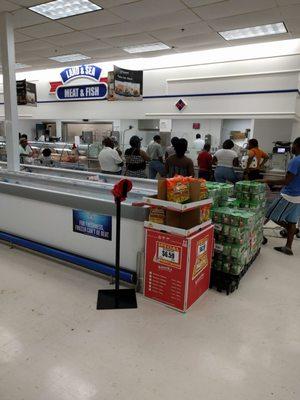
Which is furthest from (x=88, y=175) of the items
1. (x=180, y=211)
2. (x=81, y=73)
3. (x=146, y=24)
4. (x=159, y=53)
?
(x=81, y=73)

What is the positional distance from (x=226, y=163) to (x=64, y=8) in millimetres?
3881

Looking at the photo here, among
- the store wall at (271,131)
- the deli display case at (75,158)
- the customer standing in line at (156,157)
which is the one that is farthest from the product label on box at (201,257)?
the store wall at (271,131)

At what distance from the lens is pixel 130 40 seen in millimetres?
6383

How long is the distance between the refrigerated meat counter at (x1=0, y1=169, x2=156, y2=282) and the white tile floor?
1.07 feet

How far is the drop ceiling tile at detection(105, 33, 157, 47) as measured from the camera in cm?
609

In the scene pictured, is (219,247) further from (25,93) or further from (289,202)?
(25,93)

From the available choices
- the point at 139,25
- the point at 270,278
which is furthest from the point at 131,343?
the point at 139,25

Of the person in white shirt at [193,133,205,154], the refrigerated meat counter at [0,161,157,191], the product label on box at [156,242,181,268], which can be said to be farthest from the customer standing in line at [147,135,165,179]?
the product label on box at [156,242,181,268]

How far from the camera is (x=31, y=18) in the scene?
5.17 m

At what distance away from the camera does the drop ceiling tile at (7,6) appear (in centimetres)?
445

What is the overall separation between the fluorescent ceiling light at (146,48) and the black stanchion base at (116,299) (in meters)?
5.56

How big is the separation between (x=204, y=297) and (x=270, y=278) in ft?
3.23

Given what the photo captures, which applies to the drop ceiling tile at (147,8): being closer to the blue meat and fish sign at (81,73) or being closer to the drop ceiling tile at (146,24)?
the drop ceiling tile at (146,24)

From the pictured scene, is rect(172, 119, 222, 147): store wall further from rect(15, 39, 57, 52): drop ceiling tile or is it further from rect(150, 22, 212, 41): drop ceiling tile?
rect(15, 39, 57, 52): drop ceiling tile
